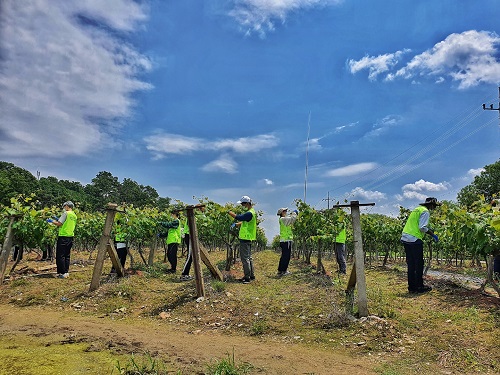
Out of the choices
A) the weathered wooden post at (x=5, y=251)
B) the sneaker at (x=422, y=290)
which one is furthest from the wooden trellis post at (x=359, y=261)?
the weathered wooden post at (x=5, y=251)

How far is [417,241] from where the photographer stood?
7.09 m

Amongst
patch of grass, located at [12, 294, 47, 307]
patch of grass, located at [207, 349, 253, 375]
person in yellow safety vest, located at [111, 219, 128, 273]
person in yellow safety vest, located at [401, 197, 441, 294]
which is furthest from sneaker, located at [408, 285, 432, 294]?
person in yellow safety vest, located at [111, 219, 128, 273]

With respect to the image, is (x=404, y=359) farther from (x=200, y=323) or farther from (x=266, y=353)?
(x=200, y=323)

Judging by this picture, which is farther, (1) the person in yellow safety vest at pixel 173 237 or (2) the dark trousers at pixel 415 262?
(1) the person in yellow safety vest at pixel 173 237

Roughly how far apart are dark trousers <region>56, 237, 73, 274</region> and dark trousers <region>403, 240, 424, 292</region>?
8098 millimetres

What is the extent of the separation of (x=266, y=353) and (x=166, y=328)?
206cm

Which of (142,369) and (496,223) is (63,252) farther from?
(496,223)

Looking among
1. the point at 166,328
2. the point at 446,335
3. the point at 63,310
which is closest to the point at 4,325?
the point at 63,310

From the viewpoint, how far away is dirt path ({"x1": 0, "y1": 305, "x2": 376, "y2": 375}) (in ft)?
12.4

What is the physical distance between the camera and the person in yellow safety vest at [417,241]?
7.02 m

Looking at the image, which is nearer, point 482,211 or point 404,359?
point 404,359

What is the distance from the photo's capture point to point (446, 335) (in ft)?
15.1

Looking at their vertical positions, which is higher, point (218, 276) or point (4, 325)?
point (218, 276)

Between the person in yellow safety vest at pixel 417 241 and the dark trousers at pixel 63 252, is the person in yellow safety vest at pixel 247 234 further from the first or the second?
the dark trousers at pixel 63 252
